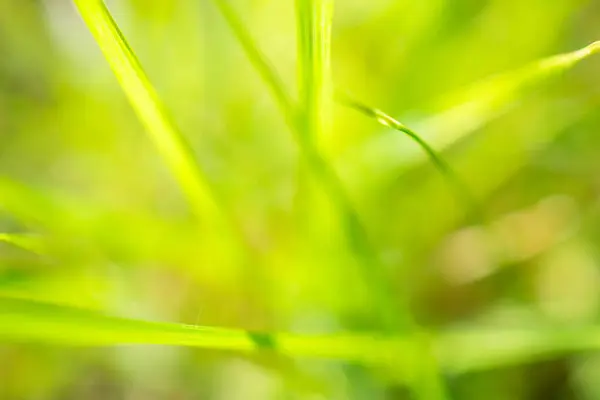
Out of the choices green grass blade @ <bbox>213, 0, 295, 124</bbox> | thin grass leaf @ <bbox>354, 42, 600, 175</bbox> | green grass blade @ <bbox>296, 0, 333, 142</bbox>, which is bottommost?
green grass blade @ <bbox>296, 0, 333, 142</bbox>

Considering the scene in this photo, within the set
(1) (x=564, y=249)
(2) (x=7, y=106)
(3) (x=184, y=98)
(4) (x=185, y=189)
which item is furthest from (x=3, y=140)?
(1) (x=564, y=249)

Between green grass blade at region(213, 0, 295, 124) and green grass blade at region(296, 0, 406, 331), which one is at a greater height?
green grass blade at region(213, 0, 295, 124)

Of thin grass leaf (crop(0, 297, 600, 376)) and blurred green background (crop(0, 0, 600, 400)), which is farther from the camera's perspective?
blurred green background (crop(0, 0, 600, 400))

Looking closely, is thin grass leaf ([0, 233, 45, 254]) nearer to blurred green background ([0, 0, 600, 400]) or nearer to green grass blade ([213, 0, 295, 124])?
blurred green background ([0, 0, 600, 400])

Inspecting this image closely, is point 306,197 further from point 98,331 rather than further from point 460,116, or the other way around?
point 98,331

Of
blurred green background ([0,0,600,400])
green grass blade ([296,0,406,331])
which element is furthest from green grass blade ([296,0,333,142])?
blurred green background ([0,0,600,400])

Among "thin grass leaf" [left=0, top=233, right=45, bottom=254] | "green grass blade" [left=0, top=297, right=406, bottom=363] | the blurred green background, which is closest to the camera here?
"green grass blade" [left=0, top=297, right=406, bottom=363]

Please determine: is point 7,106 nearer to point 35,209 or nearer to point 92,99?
point 92,99
